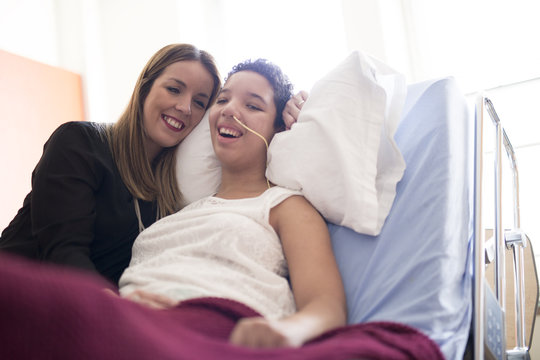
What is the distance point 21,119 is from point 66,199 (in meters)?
1.71

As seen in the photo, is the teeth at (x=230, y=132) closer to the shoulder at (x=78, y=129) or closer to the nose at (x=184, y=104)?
the nose at (x=184, y=104)

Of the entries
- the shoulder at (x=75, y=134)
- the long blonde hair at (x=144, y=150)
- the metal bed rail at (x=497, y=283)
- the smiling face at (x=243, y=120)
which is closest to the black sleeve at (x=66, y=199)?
the shoulder at (x=75, y=134)

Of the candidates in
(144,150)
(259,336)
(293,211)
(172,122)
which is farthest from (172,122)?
(259,336)

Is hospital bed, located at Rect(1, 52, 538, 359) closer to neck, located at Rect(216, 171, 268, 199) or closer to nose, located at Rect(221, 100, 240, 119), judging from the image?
neck, located at Rect(216, 171, 268, 199)

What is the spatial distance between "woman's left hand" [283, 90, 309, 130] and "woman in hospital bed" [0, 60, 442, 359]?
0.03 meters

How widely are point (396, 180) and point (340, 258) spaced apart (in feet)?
0.74

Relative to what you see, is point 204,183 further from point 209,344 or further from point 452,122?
point 209,344

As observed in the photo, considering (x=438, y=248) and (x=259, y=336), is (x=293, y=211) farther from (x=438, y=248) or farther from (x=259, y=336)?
(x=259, y=336)

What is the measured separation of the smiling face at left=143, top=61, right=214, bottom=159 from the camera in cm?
142

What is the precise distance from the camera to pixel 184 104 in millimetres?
1416

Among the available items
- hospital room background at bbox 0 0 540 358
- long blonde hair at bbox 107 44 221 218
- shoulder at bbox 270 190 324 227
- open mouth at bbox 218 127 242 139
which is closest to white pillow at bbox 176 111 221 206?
long blonde hair at bbox 107 44 221 218

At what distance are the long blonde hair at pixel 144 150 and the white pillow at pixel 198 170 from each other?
0.03m

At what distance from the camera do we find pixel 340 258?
3.48 feet

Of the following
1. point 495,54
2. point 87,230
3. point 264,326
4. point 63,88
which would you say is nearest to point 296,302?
point 264,326
